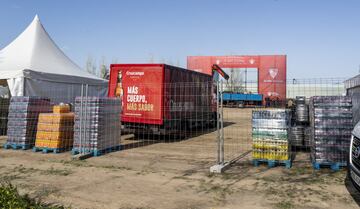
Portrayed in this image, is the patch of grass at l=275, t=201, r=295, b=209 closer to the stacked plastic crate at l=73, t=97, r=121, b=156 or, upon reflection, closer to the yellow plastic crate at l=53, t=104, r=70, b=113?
the stacked plastic crate at l=73, t=97, r=121, b=156

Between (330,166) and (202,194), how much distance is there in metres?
3.73

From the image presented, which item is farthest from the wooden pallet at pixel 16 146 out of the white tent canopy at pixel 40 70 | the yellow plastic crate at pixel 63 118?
the white tent canopy at pixel 40 70

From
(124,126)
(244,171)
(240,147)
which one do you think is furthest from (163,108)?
(244,171)

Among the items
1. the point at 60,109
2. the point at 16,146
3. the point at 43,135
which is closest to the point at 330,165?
the point at 60,109

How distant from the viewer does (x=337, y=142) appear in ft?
24.3

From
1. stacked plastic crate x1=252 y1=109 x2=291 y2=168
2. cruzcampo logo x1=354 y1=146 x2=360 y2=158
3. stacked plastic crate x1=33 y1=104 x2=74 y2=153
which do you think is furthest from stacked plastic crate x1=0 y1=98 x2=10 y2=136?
cruzcampo logo x1=354 y1=146 x2=360 y2=158

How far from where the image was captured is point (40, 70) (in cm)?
1535

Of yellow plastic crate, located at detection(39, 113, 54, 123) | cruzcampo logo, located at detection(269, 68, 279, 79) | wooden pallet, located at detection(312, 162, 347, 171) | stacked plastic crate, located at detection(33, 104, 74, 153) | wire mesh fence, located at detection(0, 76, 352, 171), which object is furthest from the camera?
cruzcampo logo, located at detection(269, 68, 279, 79)

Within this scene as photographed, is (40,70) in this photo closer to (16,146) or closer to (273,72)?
(16,146)

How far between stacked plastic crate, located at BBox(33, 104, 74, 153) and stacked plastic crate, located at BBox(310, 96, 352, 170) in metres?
7.71

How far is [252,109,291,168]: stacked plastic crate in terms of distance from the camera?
7820 mm

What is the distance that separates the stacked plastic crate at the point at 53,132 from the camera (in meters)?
10.2

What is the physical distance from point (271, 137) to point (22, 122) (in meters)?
8.30

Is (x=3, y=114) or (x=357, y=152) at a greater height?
(x=3, y=114)
